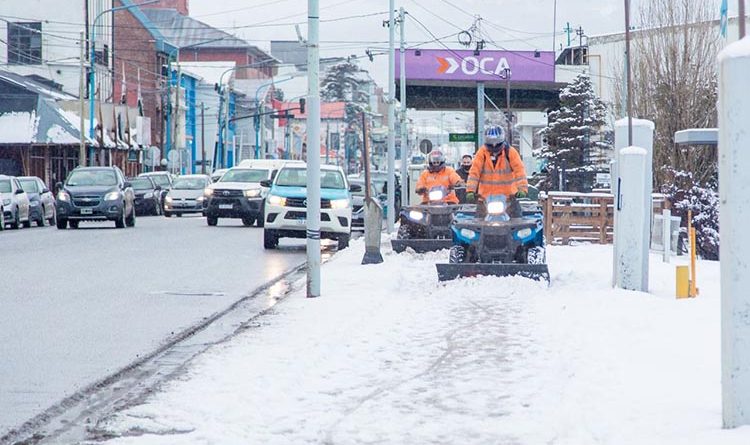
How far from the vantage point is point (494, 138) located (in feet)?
57.7

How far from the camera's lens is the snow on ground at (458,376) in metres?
8.03

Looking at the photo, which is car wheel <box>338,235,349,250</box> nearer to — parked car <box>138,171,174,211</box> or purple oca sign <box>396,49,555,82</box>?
purple oca sign <box>396,49,555,82</box>

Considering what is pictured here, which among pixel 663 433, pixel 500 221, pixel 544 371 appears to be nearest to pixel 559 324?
pixel 544 371

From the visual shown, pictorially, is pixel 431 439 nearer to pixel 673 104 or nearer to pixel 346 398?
pixel 346 398

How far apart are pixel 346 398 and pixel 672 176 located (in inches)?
1253

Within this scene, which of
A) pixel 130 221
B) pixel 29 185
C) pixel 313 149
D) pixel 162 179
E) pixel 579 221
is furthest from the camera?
pixel 162 179

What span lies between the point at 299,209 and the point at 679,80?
16.8m

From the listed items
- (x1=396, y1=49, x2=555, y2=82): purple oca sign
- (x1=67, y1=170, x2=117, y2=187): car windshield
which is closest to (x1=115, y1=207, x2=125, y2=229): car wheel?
(x1=67, y1=170, x2=117, y2=187): car windshield

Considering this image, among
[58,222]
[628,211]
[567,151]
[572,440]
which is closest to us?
[572,440]

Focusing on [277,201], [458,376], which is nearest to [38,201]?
[277,201]

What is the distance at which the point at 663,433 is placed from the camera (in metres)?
7.75

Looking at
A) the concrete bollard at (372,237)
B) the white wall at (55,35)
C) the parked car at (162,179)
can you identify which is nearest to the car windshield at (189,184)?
the parked car at (162,179)

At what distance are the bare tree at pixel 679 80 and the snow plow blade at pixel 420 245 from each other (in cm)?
1763

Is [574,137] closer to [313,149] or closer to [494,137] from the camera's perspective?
[494,137]
